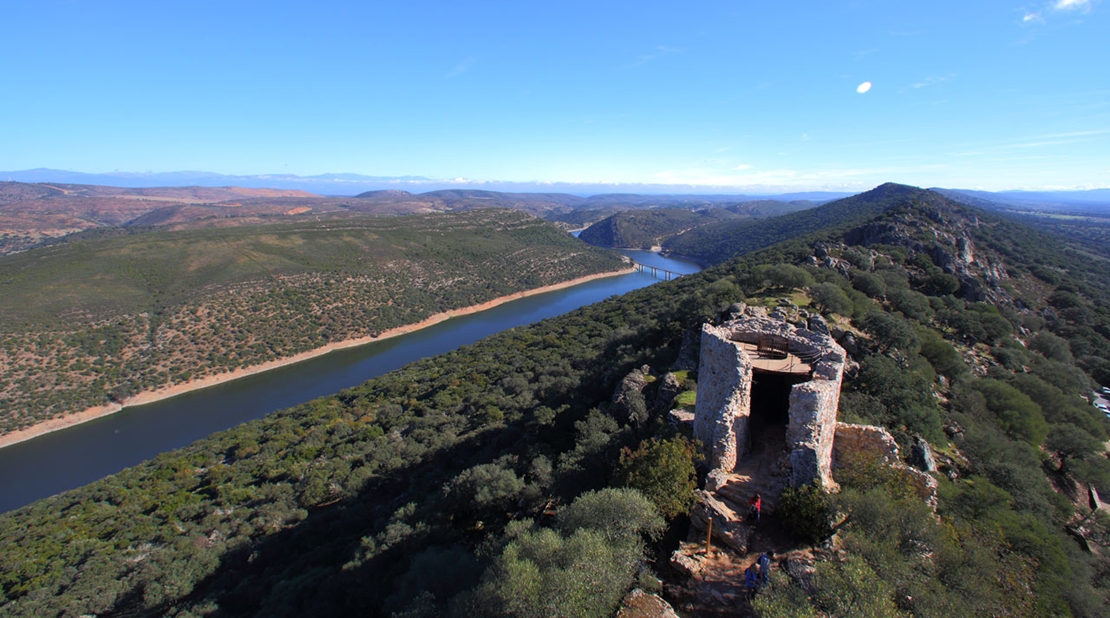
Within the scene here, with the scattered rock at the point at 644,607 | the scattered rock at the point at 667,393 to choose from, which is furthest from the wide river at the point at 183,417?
the scattered rock at the point at 644,607

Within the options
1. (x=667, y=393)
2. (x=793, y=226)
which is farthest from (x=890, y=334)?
(x=793, y=226)

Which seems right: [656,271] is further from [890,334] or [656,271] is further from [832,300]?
[890,334]

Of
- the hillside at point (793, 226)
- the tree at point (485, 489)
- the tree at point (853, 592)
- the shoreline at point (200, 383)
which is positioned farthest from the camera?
the hillside at point (793, 226)

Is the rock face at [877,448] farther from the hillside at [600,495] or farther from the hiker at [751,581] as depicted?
the hiker at [751,581]

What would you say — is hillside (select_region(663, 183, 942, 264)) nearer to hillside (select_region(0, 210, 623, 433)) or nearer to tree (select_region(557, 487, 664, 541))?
hillside (select_region(0, 210, 623, 433))

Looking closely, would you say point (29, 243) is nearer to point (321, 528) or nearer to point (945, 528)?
point (321, 528)

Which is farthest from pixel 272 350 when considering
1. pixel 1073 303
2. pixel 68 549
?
pixel 1073 303
